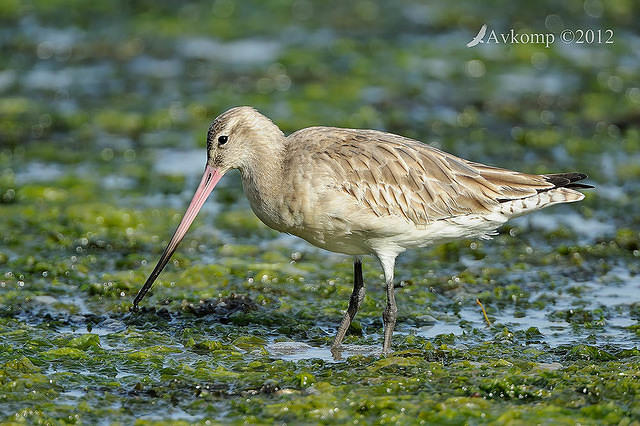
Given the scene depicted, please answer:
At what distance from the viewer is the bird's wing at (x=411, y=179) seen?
666 centimetres

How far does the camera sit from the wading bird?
21.4 ft

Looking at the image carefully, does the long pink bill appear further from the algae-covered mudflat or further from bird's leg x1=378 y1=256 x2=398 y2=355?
bird's leg x1=378 y1=256 x2=398 y2=355

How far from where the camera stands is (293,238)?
9.10 metres

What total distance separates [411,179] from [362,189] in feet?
1.37

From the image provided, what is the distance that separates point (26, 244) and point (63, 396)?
2994 mm

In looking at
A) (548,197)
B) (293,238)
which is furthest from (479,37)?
(548,197)

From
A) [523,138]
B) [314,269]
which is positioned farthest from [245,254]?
[523,138]

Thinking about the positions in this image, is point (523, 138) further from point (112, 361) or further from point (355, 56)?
point (112, 361)

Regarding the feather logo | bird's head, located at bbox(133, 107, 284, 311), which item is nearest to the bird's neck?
bird's head, located at bbox(133, 107, 284, 311)

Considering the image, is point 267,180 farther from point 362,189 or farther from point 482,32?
point 482,32

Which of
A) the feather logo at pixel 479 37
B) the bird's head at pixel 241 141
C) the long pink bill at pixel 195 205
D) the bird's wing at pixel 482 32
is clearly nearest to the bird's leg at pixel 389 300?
the bird's head at pixel 241 141

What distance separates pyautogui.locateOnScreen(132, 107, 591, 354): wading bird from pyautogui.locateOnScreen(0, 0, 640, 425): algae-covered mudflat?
624mm

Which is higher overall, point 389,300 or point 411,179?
point 411,179

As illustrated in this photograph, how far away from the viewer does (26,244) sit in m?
8.61
